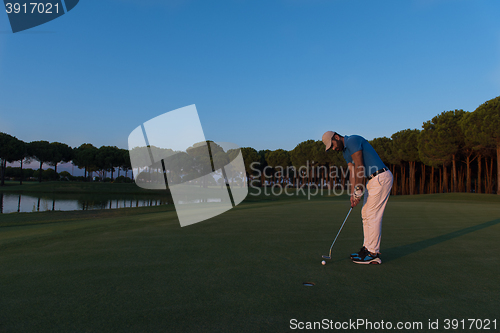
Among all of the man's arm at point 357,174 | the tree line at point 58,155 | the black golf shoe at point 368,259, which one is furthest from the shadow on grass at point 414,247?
the tree line at point 58,155

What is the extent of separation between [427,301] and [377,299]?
0.52 m

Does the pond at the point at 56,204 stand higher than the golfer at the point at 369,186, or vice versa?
the golfer at the point at 369,186

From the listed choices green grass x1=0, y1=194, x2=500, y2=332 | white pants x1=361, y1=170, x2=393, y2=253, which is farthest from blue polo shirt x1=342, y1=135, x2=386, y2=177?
green grass x1=0, y1=194, x2=500, y2=332

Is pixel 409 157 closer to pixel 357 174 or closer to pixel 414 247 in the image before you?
pixel 414 247

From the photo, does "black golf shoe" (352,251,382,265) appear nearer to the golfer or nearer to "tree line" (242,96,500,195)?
the golfer

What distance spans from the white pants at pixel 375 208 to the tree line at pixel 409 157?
32.5 meters

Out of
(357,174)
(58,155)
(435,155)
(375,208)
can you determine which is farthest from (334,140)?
(58,155)

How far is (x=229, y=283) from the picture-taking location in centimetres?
339

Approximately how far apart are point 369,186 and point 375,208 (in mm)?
355

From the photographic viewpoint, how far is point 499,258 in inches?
184

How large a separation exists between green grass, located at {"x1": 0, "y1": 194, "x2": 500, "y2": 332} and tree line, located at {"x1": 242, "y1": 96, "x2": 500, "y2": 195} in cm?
3135

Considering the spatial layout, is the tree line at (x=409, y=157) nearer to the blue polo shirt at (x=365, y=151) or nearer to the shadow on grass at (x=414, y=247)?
the shadow on grass at (x=414, y=247)

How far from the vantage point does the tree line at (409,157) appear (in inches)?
1225

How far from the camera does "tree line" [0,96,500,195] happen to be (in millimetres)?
31113
